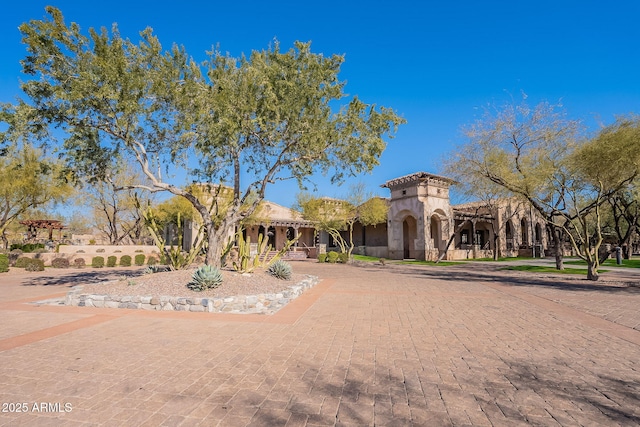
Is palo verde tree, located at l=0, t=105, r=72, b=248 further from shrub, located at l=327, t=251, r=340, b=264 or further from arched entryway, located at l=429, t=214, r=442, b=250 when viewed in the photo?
arched entryway, located at l=429, t=214, r=442, b=250

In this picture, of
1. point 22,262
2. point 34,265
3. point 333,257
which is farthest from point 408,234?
point 22,262

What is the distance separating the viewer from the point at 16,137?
10094 millimetres

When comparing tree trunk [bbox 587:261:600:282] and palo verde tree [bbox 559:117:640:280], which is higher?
palo verde tree [bbox 559:117:640:280]

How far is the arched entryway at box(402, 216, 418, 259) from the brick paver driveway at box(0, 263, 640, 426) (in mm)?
28409

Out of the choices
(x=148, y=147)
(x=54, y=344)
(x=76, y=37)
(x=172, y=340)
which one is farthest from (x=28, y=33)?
(x=172, y=340)

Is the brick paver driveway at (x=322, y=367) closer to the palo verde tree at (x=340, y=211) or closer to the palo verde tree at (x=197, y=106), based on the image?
the palo verde tree at (x=197, y=106)

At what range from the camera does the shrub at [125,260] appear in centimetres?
2392

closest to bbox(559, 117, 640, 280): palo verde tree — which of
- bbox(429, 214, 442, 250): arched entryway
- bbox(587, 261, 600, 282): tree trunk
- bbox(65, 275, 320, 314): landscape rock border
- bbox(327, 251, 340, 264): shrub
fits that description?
bbox(587, 261, 600, 282): tree trunk

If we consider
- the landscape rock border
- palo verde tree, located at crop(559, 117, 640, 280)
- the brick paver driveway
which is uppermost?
palo verde tree, located at crop(559, 117, 640, 280)

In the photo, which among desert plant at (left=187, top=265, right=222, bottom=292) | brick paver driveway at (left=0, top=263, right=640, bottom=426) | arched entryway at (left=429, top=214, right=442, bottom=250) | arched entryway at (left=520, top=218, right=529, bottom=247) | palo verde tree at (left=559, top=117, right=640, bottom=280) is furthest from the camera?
arched entryway at (left=520, top=218, right=529, bottom=247)

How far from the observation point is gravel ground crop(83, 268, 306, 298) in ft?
30.4

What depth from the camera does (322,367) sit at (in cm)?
468

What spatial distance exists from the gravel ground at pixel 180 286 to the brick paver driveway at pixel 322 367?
0.97 metres

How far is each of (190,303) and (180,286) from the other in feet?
4.62
